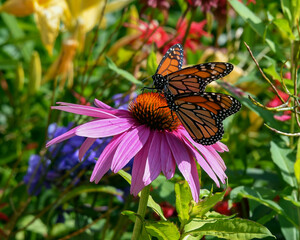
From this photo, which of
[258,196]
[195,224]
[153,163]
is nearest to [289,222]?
[258,196]

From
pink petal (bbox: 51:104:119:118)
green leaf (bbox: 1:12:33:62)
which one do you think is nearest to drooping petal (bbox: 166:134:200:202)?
pink petal (bbox: 51:104:119:118)

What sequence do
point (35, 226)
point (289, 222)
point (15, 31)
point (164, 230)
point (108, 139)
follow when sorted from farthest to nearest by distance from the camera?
1. point (15, 31)
2. point (35, 226)
3. point (108, 139)
4. point (289, 222)
5. point (164, 230)

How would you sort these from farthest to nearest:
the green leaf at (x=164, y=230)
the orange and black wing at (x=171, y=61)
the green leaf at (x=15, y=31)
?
the green leaf at (x=15, y=31) → the orange and black wing at (x=171, y=61) → the green leaf at (x=164, y=230)

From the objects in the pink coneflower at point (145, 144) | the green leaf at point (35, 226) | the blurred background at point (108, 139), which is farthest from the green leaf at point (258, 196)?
the green leaf at point (35, 226)

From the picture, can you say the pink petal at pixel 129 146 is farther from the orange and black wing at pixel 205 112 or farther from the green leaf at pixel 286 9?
the green leaf at pixel 286 9

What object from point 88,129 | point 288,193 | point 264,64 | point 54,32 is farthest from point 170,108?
point 264,64

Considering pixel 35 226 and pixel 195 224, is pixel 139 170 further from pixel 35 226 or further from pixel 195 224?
pixel 35 226
